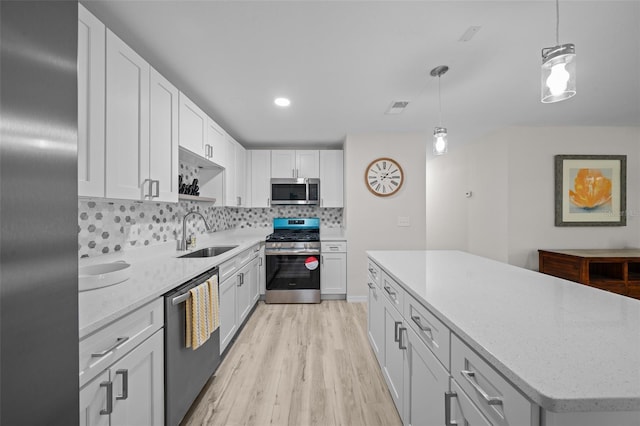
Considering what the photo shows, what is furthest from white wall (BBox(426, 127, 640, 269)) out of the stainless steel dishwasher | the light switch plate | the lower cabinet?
the lower cabinet

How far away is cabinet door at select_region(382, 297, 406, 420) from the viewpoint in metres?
1.49

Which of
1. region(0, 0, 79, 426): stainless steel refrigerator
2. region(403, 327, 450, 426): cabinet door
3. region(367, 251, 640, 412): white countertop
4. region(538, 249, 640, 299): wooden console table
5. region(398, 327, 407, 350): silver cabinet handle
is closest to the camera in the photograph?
region(0, 0, 79, 426): stainless steel refrigerator

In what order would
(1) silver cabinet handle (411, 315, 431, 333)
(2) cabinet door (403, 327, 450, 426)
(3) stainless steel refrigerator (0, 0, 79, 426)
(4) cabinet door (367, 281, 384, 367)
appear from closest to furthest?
1. (3) stainless steel refrigerator (0, 0, 79, 426)
2. (2) cabinet door (403, 327, 450, 426)
3. (1) silver cabinet handle (411, 315, 431, 333)
4. (4) cabinet door (367, 281, 384, 367)

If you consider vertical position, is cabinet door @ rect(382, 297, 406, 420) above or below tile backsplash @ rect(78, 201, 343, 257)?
below

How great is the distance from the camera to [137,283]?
56.3 inches

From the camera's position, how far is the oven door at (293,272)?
367 cm

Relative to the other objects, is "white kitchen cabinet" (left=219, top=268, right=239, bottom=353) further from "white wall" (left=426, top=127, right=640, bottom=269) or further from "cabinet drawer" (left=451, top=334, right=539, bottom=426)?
"white wall" (left=426, top=127, right=640, bottom=269)

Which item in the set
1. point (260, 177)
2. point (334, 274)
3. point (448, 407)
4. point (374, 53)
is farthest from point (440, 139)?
point (260, 177)

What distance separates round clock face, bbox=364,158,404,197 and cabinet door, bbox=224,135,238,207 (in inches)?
70.2

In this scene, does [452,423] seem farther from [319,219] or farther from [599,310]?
[319,219]

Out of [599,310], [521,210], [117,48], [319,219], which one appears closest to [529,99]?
[521,210]

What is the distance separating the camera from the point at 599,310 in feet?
3.21

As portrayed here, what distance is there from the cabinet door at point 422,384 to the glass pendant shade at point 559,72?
130cm

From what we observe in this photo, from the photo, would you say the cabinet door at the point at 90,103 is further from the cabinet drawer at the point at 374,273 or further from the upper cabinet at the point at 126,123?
the cabinet drawer at the point at 374,273
